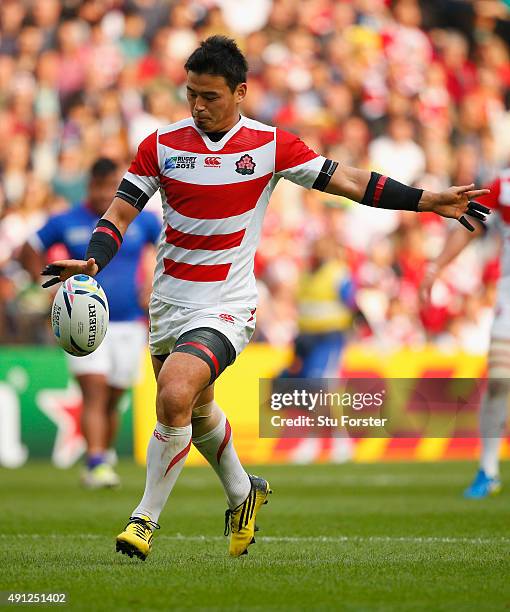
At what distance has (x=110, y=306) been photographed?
11.3 m

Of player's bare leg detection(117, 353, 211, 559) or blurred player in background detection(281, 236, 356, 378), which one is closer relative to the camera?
player's bare leg detection(117, 353, 211, 559)

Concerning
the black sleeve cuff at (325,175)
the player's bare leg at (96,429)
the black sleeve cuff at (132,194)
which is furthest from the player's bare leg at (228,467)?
the player's bare leg at (96,429)

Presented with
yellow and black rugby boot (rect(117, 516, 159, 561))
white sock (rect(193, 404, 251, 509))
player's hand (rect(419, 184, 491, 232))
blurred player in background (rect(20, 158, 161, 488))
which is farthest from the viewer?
blurred player in background (rect(20, 158, 161, 488))

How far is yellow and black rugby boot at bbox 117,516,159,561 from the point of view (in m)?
5.70

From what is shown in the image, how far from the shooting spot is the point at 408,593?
495cm

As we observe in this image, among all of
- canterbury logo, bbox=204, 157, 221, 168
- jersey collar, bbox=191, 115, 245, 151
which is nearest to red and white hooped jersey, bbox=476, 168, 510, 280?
jersey collar, bbox=191, 115, 245, 151

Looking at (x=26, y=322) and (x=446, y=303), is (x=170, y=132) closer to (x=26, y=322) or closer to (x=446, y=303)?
(x=26, y=322)

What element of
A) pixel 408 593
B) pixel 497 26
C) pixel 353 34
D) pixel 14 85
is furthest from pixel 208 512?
pixel 497 26

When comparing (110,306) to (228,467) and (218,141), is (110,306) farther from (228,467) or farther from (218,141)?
(218,141)

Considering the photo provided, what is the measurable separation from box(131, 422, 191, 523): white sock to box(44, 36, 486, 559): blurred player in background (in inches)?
0.8

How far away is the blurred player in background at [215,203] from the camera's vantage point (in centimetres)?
611

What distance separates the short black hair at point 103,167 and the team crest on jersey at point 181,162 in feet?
15.3

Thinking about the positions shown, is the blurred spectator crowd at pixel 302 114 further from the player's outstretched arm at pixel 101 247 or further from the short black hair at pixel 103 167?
the player's outstretched arm at pixel 101 247

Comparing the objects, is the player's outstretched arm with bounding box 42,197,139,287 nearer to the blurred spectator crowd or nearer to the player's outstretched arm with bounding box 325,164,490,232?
the player's outstretched arm with bounding box 325,164,490,232
